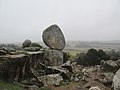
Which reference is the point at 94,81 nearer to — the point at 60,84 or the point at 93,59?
the point at 60,84

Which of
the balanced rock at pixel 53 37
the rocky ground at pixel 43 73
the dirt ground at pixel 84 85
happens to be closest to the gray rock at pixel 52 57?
the rocky ground at pixel 43 73

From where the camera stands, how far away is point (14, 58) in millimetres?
21250

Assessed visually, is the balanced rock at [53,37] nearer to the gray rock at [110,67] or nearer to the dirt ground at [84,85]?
the gray rock at [110,67]

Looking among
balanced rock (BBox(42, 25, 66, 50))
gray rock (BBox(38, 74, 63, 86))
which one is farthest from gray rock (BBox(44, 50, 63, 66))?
gray rock (BBox(38, 74, 63, 86))

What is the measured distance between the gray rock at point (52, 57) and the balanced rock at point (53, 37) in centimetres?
102

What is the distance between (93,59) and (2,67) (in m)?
28.3

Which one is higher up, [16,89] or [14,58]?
[14,58]

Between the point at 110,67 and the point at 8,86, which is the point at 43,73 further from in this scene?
the point at 110,67

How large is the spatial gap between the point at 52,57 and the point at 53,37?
3.35 meters

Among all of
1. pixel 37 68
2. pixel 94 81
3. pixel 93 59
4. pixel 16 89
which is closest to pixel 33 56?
pixel 37 68

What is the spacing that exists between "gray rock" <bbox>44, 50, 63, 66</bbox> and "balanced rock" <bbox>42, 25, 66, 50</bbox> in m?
1.02

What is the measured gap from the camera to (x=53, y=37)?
1261 inches

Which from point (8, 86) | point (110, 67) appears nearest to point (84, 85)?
point (110, 67)

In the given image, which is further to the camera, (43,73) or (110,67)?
(110,67)
